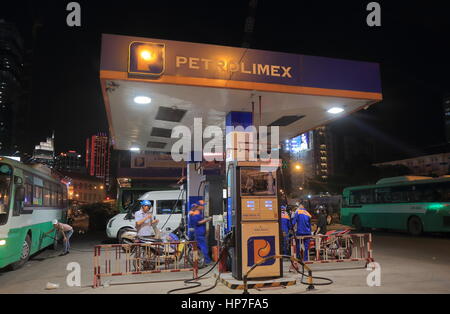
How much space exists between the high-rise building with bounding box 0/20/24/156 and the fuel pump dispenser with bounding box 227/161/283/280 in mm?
96059

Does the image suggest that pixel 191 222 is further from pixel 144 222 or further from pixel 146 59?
pixel 146 59

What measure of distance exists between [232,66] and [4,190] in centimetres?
651

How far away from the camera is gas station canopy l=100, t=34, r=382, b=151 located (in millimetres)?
7016

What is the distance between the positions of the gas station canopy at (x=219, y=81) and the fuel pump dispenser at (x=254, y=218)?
177 centimetres

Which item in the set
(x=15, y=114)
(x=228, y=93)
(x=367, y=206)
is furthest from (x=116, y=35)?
(x=15, y=114)

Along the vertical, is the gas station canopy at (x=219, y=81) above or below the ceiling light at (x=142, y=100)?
above

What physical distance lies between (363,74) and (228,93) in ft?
10.6

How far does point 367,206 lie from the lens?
22.6m

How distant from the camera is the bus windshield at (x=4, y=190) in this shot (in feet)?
28.5

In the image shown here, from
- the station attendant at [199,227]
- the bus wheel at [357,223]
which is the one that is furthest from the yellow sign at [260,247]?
the bus wheel at [357,223]

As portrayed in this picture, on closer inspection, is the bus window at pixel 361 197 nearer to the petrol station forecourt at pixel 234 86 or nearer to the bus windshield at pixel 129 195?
the petrol station forecourt at pixel 234 86

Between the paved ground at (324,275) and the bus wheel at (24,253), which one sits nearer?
the paved ground at (324,275)

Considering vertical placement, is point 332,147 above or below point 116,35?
above
